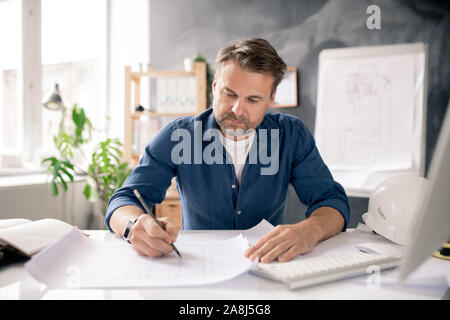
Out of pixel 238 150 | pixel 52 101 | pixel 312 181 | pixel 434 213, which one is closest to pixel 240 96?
pixel 238 150

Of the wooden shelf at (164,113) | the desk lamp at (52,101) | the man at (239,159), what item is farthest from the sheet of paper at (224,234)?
the desk lamp at (52,101)

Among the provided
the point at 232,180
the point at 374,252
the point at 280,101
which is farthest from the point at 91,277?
the point at 280,101

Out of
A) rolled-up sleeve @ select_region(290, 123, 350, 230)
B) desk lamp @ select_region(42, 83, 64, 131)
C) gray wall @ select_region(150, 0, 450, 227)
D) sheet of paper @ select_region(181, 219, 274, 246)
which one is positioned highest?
gray wall @ select_region(150, 0, 450, 227)

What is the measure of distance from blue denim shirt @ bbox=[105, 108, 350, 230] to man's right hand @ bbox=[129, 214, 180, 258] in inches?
16.4

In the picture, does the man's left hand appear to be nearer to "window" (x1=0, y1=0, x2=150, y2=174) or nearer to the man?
the man

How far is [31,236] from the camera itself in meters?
0.81

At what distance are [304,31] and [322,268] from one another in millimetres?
2376

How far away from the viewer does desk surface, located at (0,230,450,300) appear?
0.59 meters

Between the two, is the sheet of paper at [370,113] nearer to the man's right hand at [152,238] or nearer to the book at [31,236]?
the man's right hand at [152,238]

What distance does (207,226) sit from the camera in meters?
1.33

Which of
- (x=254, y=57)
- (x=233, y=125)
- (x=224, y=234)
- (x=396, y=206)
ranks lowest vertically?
(x=224, y=234)

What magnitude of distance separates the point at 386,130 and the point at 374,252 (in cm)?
178

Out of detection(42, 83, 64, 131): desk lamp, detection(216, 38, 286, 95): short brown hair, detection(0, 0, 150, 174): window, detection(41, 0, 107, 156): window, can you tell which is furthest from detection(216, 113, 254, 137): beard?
detection(41, 0, 107, 156): window

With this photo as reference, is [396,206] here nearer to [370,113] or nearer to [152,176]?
[152,176]
